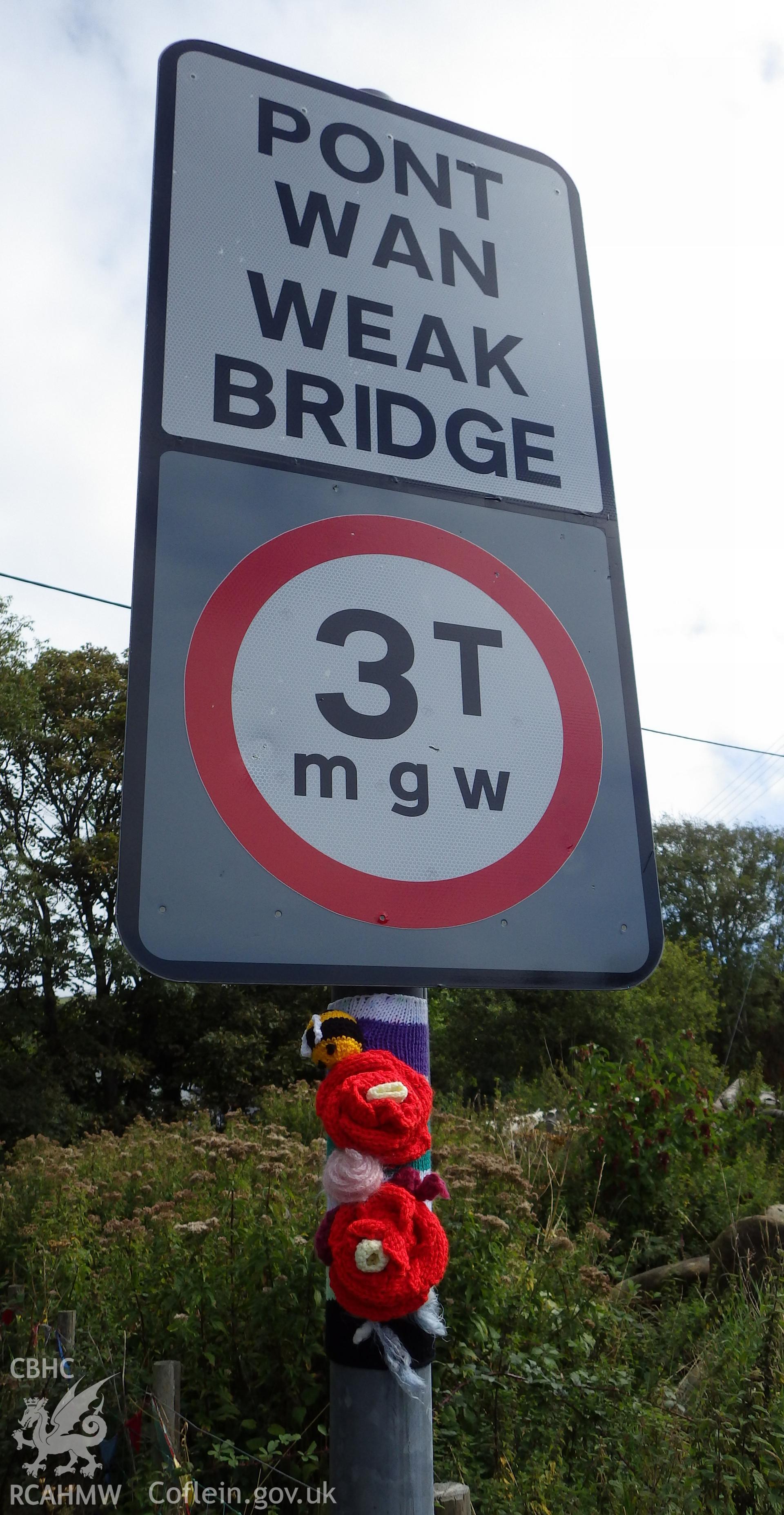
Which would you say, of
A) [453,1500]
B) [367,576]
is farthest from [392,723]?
[453,1500]

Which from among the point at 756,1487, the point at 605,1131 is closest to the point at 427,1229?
the point at 756,1487

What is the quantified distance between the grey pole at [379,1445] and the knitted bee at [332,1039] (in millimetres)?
275

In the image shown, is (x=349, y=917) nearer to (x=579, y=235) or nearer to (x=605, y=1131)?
(x=579, y=235)

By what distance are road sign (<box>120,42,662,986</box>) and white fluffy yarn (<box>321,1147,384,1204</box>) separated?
0.17 meters

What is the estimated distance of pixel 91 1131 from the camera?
14562mm

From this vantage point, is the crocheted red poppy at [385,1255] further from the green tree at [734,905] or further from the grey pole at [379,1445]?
the green tree at [734,905]

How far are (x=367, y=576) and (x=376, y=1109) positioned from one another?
1.95 ft

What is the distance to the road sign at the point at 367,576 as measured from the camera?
0.98 metres

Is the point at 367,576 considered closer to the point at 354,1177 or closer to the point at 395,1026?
the point at 395,1026

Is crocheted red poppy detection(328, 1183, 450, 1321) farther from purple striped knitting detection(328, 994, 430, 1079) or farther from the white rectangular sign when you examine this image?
the white rectangular sign

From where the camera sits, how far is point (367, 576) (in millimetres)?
1125

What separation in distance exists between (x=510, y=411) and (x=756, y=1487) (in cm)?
242

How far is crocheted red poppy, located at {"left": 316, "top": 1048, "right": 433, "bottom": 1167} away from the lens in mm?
899

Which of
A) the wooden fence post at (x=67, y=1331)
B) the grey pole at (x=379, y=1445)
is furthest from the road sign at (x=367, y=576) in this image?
the wooden fence post at (x=67, y=1331)
